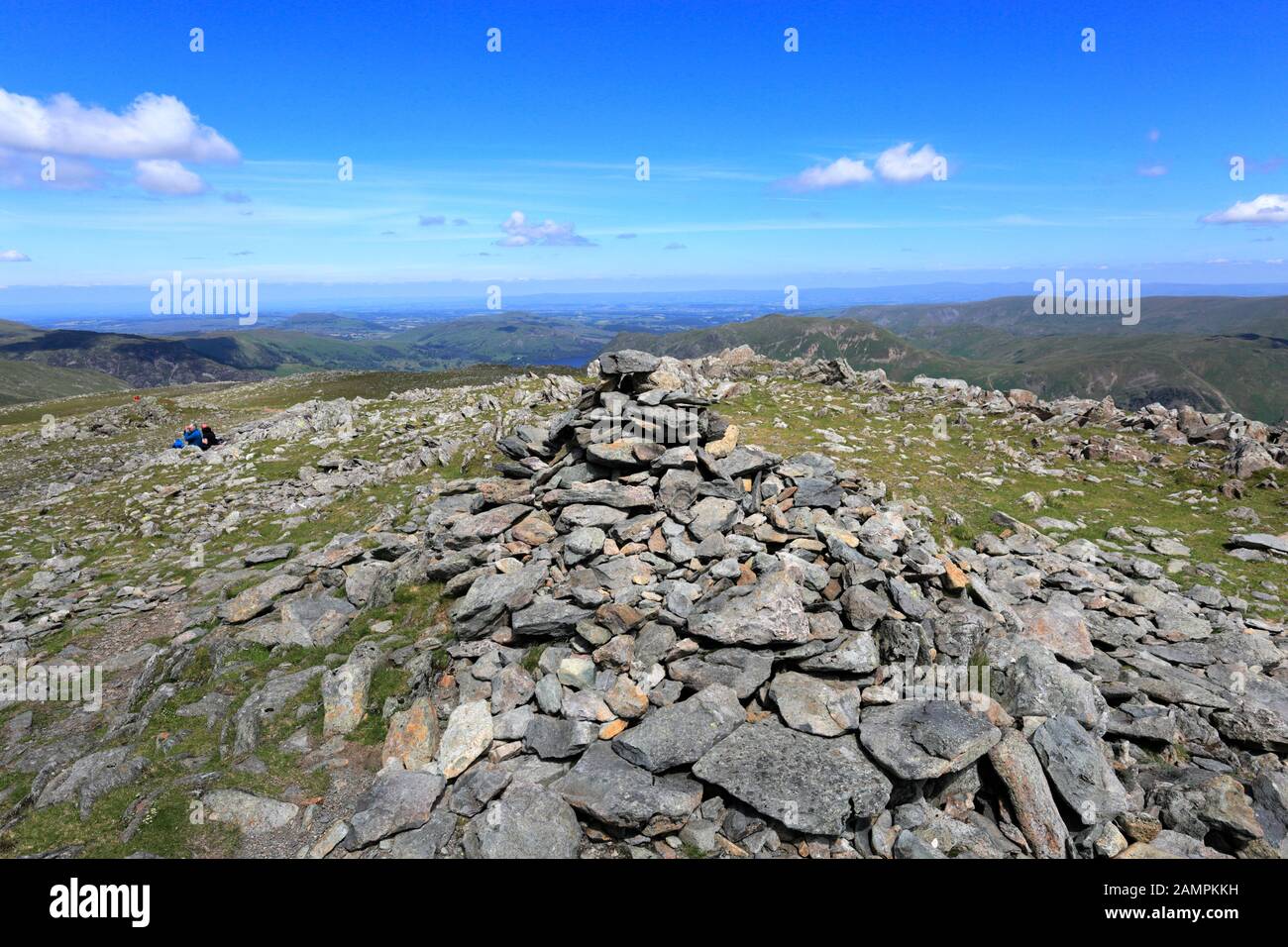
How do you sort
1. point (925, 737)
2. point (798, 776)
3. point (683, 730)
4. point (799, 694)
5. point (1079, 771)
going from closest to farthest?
point (798, 776)
point (1079, 771)
point (925, 737)
point (683, 730)
point (799, 694)

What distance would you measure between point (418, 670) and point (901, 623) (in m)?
9.89

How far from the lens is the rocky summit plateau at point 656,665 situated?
28.6ft

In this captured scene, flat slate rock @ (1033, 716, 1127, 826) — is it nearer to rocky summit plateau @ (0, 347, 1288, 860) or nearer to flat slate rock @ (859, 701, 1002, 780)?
rocky summit plateau @ (0, 347, 1288, 860)

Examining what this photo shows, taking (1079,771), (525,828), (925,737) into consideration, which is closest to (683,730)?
(525,828)

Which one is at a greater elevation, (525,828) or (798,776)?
(798,776)

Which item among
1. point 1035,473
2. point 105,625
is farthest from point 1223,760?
point 105,625

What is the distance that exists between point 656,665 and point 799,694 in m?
2.72

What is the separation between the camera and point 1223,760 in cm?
1017

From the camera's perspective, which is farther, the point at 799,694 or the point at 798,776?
the point at 799,694

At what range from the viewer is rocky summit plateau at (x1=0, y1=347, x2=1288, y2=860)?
8.71 metres

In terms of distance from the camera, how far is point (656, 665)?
11180 mm

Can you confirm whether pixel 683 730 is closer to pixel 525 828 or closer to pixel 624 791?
pixel 624 791

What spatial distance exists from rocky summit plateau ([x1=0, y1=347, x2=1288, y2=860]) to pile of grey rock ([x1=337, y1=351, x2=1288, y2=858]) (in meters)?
0.06

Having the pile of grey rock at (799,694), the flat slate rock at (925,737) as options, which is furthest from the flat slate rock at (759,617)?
the flat slate rock at (925,737)
